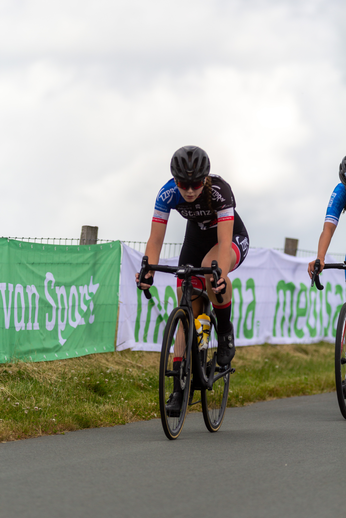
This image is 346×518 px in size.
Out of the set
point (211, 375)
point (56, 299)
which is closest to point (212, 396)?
point (211, 375)

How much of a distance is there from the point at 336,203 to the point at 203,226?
1751 millimetres

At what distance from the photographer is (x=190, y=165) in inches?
201

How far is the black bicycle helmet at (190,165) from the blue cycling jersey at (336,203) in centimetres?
201

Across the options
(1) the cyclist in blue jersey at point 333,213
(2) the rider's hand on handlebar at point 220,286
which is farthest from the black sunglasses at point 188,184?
(1) the cyclist in blue jersey at point 333,213

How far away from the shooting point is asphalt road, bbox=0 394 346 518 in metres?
3.36

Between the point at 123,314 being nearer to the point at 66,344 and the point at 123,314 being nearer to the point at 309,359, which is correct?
the point at 66,344

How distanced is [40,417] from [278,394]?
12.1 feet

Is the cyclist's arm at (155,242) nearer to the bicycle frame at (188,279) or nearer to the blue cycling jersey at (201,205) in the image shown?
the blue cycling jersey at (201,205)

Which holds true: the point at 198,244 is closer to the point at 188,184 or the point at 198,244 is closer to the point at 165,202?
the point at 165,202

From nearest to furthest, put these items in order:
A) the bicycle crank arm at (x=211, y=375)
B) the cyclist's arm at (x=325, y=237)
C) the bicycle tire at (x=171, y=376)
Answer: the bicycle tire at (x=171, y=376) < the bicycle crank arm at (x=211, y=375) < the cyclist's arm at (x=325, y=237)

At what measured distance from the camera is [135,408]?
6.38m

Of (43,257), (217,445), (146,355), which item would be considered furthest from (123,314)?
(217,445)

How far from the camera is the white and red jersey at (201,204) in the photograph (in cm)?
536

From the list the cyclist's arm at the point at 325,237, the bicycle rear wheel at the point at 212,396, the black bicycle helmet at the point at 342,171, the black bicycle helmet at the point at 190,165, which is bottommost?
the bicycle rear wheel at the point at 212,396
